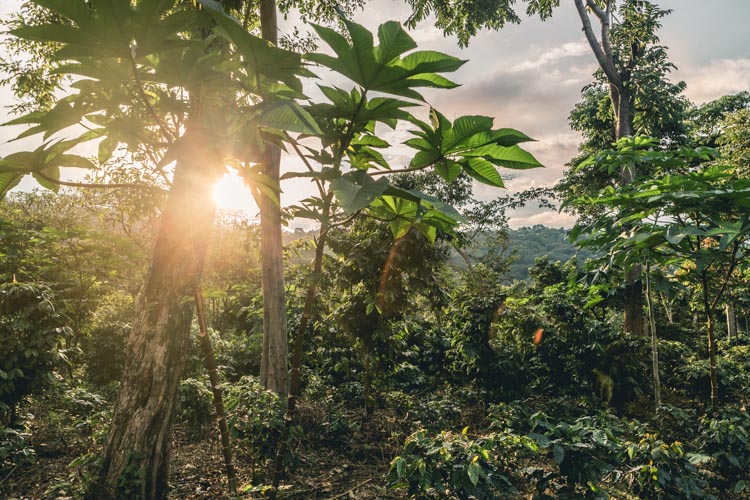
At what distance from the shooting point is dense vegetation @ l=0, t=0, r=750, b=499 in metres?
0.98

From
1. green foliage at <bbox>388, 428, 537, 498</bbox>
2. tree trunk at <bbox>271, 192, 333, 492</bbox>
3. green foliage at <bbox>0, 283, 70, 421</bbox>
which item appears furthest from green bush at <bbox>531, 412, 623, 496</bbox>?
green foliage at <bbox>0, 283, 70, 421</bbox>

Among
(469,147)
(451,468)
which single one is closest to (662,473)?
(451,468)

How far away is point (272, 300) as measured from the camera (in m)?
4.98

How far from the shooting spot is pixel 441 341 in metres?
6.93

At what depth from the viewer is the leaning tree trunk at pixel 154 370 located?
2.19 metres

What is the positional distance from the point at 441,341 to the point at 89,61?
21.7 ft

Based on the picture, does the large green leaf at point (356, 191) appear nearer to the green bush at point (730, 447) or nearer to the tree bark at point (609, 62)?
the green bush at point (730, 447)

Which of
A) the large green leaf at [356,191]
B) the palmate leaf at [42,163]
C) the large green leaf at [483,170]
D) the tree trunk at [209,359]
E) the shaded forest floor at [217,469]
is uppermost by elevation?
the palmate leaf at [42,163]

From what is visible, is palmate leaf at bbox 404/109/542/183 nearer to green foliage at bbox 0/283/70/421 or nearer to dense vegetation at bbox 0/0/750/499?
dense vegetation at bbox 0/0/750/499

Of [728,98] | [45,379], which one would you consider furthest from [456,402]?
[728,98]

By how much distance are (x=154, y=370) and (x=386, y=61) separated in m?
2.20

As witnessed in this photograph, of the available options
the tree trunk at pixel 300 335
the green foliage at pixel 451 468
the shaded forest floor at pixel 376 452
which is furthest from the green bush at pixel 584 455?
the tree trunk at pixel 300 335

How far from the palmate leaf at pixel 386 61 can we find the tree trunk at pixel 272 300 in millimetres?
3950

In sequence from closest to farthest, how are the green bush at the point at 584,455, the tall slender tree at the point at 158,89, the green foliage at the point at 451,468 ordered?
the tall slender tree at the point at 158,89 → the green foliage at the point at 451,468 → the green bush at the point at 584,455
